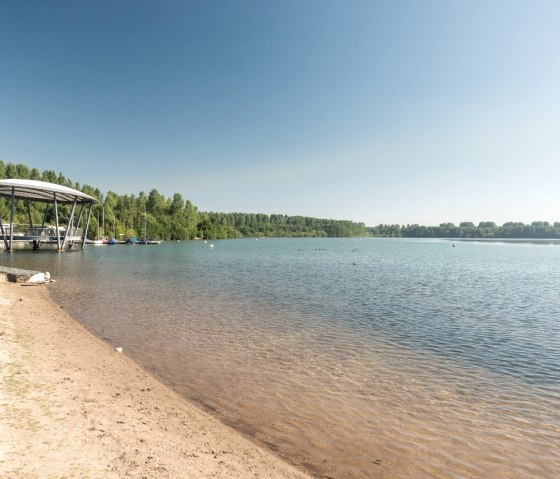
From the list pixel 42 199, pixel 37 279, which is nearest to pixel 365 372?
pixel 37 279

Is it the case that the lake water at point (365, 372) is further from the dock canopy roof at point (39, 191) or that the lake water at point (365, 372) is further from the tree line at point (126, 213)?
the tree line at point (126, 213)

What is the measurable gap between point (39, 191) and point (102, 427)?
7148 centimetres

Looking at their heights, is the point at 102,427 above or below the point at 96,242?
below

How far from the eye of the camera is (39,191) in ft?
206

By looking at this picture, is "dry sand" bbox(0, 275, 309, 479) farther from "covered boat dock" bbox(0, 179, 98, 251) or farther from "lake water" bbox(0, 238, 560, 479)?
"covered boat dock" bbox(0, 179, 98, 251)

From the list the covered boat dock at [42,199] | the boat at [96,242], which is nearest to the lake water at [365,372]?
the covered boat dock at [42,199]

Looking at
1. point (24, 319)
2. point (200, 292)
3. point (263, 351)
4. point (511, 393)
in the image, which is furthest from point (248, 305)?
point (511, 393)

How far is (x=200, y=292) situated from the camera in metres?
26.9

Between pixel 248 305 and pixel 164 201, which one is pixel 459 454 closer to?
pixel 248 305

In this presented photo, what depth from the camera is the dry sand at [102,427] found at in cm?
507

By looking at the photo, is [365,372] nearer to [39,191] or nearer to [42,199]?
[39,191]

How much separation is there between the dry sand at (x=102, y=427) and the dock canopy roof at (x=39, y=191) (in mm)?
58367

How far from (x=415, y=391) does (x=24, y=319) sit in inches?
620

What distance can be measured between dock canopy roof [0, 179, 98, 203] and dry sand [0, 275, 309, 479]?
191 feet
